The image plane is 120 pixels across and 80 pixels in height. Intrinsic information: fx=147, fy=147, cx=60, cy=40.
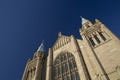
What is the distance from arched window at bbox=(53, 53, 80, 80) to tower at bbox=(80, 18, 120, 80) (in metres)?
3.21

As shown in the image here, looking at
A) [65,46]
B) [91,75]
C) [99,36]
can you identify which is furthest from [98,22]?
[91,75]

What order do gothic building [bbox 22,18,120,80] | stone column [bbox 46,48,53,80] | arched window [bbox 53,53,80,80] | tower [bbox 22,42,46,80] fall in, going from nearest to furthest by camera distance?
gothic building [bbox 22,18,120,80], arched window [bbox 53,53,80,80], stone column [bbox 46,48,53,80], tower [bbox 22,42,46,80]

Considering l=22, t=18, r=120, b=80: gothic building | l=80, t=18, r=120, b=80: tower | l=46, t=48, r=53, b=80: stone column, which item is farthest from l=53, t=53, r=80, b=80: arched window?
l=80, t=18, r=120, b=80: tower

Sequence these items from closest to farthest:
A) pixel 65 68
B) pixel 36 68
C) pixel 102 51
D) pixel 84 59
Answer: pixel 102 51
pixel 84 59
pixel 65 68
pixel 36 68

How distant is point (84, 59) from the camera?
25406 mm

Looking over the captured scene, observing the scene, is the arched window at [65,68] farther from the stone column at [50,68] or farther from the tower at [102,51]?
the tower at [102,51]

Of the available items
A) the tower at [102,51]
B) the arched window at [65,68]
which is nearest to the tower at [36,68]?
the arched window at [65,68]

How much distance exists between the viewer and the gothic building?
21.2 m

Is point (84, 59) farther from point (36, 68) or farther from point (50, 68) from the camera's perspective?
point (36, 68)

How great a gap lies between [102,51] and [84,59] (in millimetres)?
3351

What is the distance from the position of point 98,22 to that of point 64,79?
1461 cm

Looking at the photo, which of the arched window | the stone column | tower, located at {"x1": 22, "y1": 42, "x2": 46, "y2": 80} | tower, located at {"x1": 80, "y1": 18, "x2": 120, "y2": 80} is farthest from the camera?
tower, located at {"x1": 22, "y1": 42, "x2": 46, "y2": 80}

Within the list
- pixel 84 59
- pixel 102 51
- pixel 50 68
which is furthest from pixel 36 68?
pixel 102 51

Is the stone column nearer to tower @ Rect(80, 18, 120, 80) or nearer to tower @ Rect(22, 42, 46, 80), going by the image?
tower @ Rect(22, 42, 46, 80)
